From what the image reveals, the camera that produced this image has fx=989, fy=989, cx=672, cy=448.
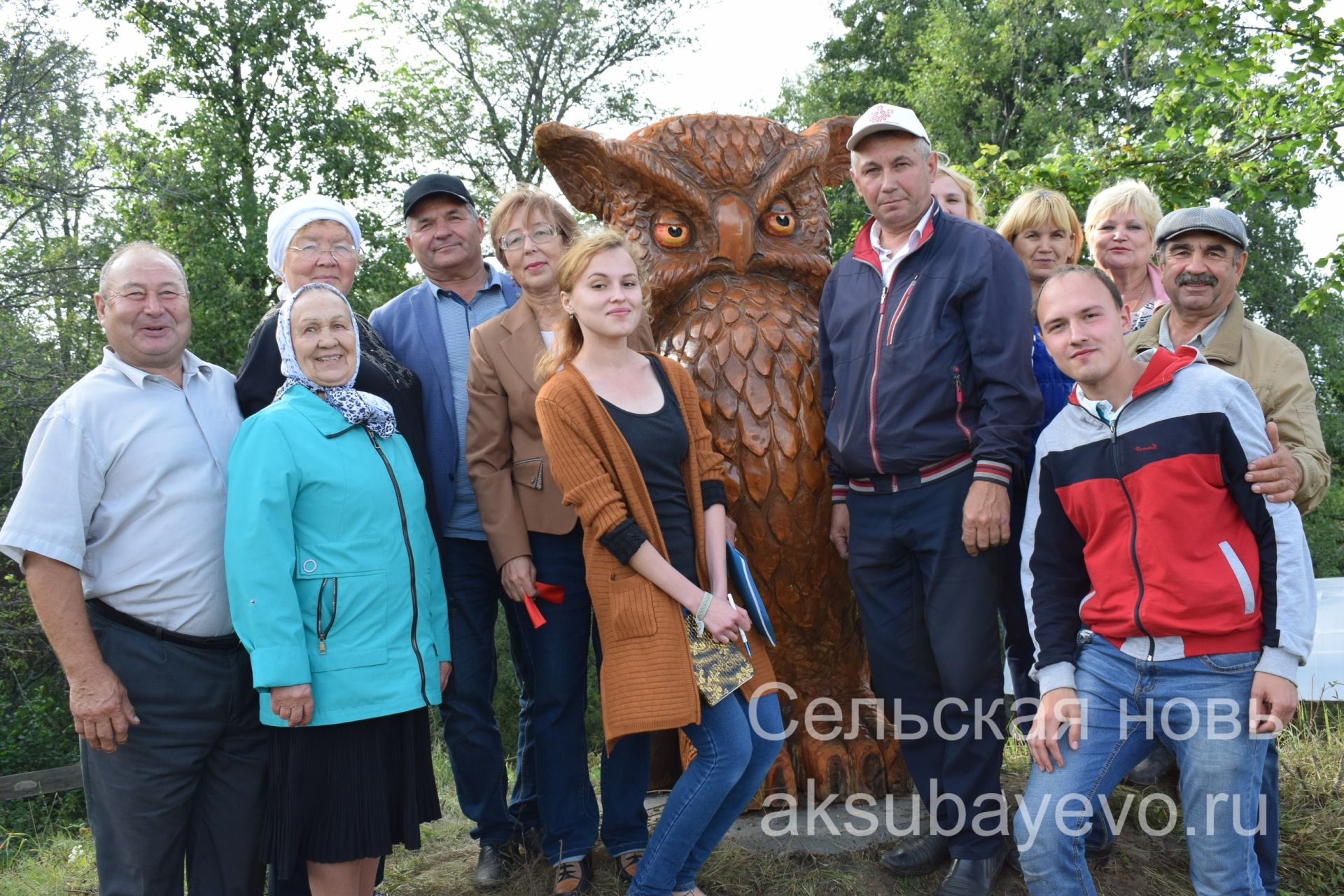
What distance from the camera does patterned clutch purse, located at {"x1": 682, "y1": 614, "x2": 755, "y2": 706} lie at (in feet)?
7.46

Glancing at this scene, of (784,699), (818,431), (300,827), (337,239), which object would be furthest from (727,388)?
(300,827)

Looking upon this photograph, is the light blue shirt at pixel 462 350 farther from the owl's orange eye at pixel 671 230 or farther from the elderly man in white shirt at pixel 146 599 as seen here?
the elderly man in white shirt at pixel 146 599

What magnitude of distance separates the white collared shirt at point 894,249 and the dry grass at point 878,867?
5.46ft

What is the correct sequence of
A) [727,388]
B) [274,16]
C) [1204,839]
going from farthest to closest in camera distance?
[274,16], [727,388], [1204,839]

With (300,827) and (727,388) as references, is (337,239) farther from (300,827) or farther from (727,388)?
(300,827)

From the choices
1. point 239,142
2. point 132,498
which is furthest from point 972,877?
point 239,142

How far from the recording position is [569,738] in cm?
262

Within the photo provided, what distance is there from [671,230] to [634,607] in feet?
4.31

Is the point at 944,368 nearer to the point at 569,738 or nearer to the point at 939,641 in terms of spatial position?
the point at 939,641

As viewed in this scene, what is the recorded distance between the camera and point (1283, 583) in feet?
6.73

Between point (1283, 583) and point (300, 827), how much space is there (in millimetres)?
2155

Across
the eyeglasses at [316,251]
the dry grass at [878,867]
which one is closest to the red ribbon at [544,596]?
the dry grass at [878,867]

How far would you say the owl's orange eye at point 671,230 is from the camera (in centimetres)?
309

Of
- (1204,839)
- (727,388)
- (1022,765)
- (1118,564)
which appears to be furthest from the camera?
(1022,765)
